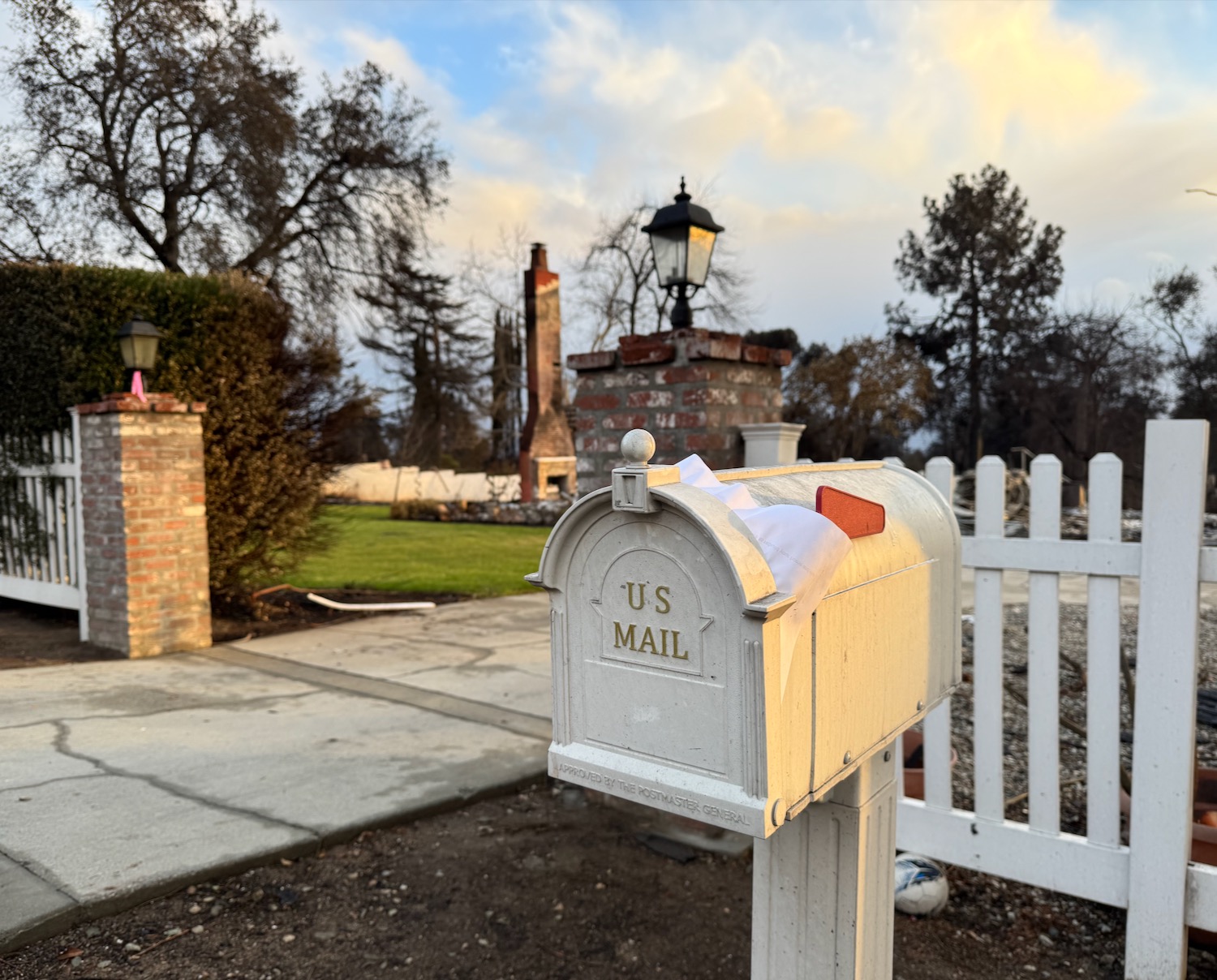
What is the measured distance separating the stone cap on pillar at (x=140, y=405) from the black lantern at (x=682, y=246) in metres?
3.58

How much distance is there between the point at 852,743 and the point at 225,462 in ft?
18.2

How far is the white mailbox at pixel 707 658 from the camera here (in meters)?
1.16

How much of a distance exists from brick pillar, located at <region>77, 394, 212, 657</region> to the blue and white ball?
4.79 meters

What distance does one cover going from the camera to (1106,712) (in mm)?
2299

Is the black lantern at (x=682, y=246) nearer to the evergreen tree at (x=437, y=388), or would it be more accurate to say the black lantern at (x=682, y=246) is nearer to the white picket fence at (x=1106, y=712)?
the white picket fence at (x=1106, y=712)

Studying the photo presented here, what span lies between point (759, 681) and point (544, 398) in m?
19.1

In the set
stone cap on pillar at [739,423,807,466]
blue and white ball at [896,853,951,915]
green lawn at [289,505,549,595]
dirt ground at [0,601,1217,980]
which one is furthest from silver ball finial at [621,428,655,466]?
green lawn at [289,505,549,595]

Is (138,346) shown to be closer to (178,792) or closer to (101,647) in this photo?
(101,647)

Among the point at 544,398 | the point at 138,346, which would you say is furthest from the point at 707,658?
the point at 544,398

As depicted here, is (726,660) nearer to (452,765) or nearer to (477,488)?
(452,765)

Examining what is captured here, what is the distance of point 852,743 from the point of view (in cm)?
140

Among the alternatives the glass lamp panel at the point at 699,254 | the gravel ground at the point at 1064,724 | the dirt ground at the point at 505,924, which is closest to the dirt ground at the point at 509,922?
the dirt ground at the point at 505,924

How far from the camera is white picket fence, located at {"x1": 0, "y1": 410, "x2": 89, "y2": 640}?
220 inches

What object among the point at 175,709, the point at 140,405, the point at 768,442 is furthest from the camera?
the point at 140,405
